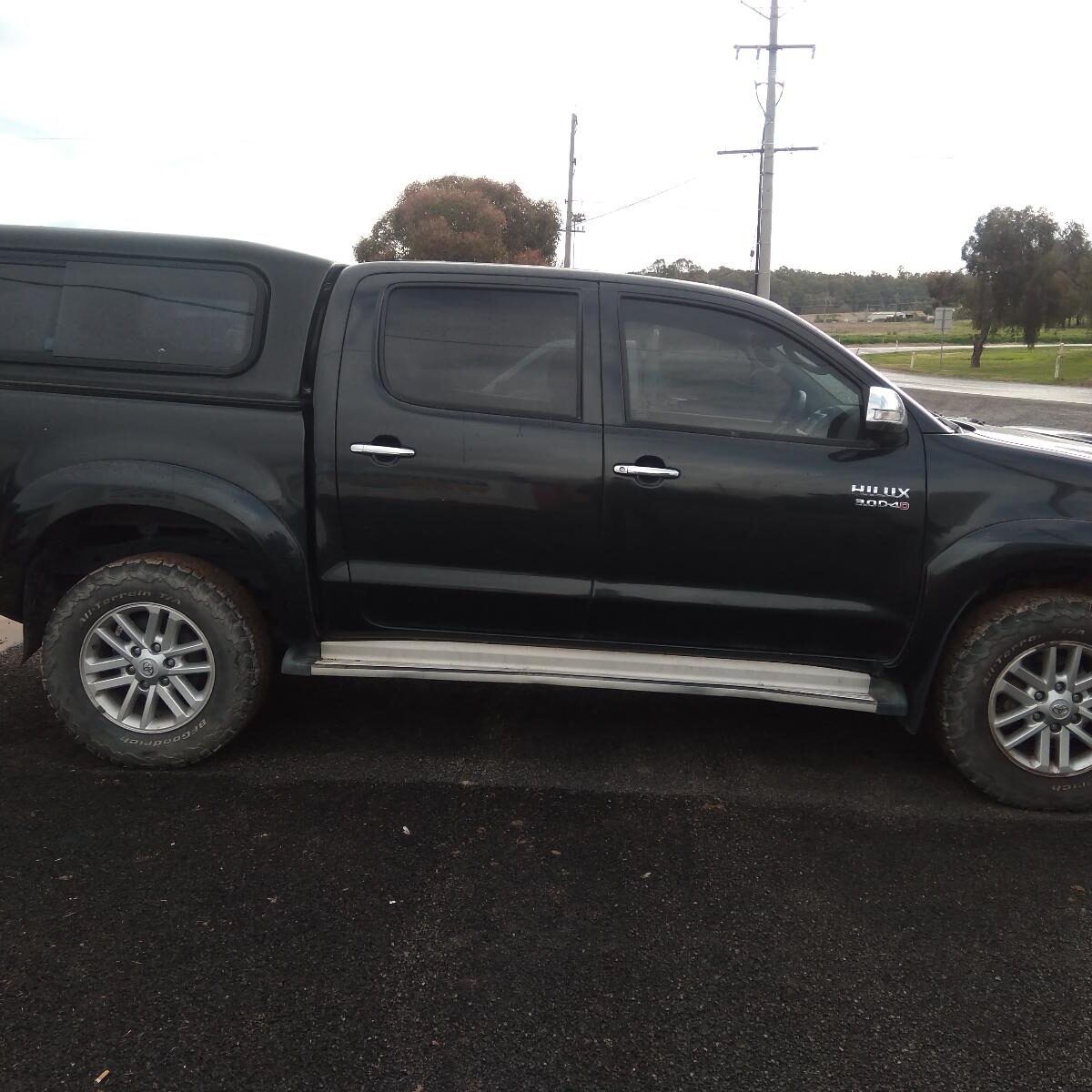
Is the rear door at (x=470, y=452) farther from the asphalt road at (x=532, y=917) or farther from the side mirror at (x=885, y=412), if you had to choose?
the side mirror at (x=885, y=412)

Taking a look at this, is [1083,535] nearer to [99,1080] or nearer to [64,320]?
[99,1080]

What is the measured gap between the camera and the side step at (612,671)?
3.85 metres

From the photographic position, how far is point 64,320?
3.88 metres

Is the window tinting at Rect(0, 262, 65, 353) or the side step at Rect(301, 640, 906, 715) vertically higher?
the window tinting at Rect(0, 262, 65, 353)

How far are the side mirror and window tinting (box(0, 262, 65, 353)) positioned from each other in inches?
120

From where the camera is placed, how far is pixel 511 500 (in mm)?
3816

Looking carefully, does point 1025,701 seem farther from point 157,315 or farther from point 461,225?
point 461,225

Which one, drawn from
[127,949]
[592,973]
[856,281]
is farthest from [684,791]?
[856,281]

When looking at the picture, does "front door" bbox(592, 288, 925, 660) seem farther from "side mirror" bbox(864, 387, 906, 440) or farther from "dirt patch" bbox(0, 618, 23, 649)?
"dirt patch" bbox(0, 618, 23, 649)

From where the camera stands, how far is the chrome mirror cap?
367cm

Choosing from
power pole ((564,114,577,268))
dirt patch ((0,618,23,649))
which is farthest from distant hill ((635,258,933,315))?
dirt patch ((0,618,23,649))

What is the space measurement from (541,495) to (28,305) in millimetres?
2069

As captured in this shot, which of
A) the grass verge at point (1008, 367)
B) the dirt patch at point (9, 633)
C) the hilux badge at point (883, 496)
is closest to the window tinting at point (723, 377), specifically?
the hilux badge at point (883, 496)

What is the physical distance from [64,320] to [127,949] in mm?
2339
